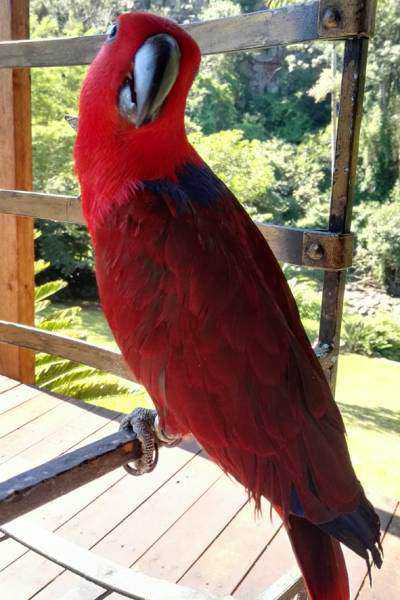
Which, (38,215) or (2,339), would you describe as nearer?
(38,215)

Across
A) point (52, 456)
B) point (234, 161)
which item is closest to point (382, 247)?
point (234, 161)

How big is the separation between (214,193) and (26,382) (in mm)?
1839

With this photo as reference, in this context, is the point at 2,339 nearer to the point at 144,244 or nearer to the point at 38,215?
the point at 38,215

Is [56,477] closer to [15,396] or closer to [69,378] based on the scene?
[15,396]

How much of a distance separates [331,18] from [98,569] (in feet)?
4.82

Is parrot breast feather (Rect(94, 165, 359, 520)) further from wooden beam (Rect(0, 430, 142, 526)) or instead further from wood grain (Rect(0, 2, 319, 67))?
wood grain (Rect(0, 2, 319, 67))

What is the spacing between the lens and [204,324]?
3.23 feet

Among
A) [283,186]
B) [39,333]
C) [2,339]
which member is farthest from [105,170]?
[283,186]

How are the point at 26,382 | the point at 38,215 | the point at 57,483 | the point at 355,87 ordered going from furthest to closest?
1. the point at 26,382
2. the point at 38,215
3. the point at 355,87
4. the point at 57,483

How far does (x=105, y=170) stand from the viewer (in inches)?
41.1

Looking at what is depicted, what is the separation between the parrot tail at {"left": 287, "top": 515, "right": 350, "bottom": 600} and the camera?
95cm

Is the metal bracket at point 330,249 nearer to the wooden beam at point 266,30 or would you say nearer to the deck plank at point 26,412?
the wooden beam at point 266,30

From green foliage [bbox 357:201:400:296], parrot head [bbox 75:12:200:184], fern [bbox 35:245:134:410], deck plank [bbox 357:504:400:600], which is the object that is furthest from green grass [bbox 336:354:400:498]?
parrot head [bbox 75:12:200:184]

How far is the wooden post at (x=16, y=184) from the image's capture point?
7.31ft
